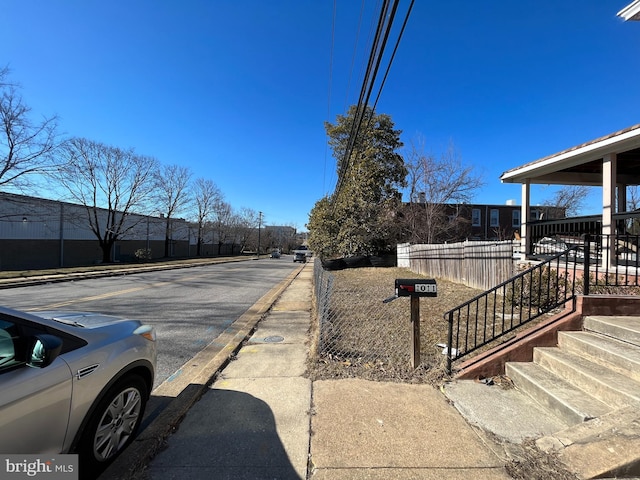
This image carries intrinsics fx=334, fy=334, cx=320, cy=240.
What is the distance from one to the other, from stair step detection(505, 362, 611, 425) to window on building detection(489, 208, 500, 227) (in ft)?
137

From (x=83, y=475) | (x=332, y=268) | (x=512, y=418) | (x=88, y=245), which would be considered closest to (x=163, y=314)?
(x=83, y=475)

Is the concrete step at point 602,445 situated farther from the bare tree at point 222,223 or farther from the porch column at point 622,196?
the bare tree at point 222,223

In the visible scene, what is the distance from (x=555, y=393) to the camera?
338 centimetres

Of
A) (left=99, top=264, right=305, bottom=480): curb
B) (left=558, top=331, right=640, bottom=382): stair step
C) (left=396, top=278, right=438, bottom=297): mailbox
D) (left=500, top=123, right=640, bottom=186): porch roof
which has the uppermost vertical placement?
(left=500, top=123, right=640, bottom=186): porch roof

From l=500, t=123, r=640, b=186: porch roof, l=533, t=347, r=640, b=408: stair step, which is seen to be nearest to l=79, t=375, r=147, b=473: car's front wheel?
l=533, t=347, r=640, b=408: stair step

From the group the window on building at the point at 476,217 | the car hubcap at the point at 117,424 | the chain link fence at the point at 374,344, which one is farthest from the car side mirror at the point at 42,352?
the window on building at the point at 476,217

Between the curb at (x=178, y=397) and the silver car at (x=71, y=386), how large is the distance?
0.14 metres

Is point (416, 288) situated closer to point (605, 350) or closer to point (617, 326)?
point (605, 350)

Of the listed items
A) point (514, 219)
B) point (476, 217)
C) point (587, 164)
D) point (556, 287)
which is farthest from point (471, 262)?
point (514, 219)

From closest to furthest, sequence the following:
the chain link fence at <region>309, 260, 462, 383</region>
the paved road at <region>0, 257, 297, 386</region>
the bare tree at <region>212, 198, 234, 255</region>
Answer: the chain link fence at <region>309, 260, 462, 383</region> < the paved road at <region>0, 257, 297, 386</region> < the bare tree at <region>212, 198, 234, 255</region>

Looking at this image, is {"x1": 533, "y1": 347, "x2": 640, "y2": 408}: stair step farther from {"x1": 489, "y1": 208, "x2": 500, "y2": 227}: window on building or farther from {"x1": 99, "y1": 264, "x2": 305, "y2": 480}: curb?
{"x1": 489, "y1": 208, "x2": 500, "y2": 227}: window on building

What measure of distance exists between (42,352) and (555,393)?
14.5ft

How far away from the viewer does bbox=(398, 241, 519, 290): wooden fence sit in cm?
972

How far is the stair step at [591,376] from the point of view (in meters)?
3.05
